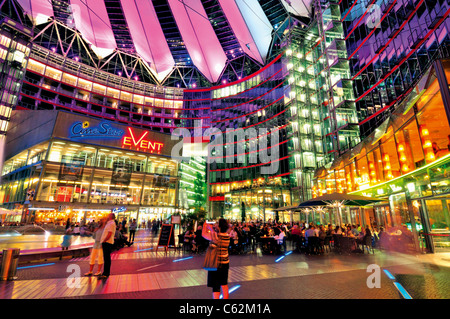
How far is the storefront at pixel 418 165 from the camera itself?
10008 millimetres

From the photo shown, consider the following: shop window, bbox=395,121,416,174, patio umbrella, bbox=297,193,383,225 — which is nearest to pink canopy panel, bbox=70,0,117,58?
patio umbrella, bbox=297,193,383,225

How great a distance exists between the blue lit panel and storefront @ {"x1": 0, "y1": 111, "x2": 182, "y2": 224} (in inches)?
1164

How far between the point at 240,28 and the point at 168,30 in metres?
17.3

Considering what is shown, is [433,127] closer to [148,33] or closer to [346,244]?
[346,244]

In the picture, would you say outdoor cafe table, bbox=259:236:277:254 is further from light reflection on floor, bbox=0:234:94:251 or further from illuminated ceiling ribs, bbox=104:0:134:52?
illuminated ceiling ribs, bbox=104:0:134:52

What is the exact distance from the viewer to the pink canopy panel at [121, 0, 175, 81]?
158 feet

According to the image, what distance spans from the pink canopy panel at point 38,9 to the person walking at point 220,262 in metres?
65.9

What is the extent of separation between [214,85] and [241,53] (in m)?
13.2

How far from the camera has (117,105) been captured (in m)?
59.6

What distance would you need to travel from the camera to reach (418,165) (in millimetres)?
11828

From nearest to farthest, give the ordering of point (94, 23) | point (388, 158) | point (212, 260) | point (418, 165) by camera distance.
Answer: point (212, 260) → point (418, 165) → point (388, 158) → point (94, 23)

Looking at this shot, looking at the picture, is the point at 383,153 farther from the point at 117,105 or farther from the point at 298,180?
the point at 117,105

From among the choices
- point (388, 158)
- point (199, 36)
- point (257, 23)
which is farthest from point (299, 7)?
point (388, 158)
